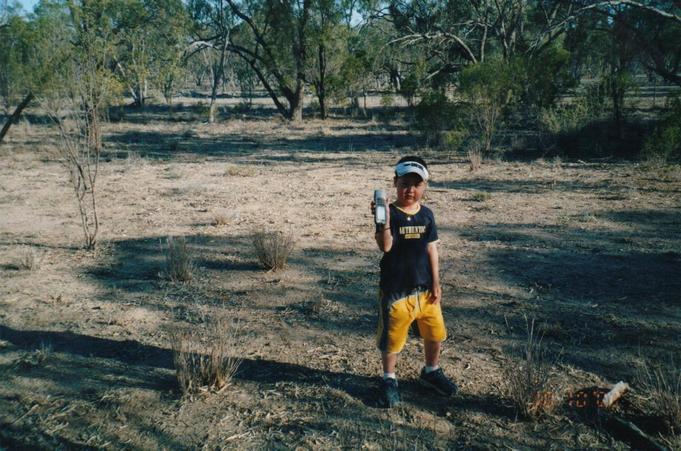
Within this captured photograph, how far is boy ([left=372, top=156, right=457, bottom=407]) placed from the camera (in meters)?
2.71

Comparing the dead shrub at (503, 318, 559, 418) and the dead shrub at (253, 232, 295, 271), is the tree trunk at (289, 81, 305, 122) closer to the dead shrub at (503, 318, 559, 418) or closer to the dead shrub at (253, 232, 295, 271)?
the dead shrub at (253, 232, 295, 271)

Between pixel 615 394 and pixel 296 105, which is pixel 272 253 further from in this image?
pixel 296 105

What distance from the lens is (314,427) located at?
2.74 meters

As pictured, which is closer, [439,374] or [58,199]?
[439,374]

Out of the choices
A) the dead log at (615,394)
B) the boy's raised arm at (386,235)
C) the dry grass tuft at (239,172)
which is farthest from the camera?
the dry grass tuft at (239,172)

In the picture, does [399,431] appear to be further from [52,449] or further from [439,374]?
[52,449]

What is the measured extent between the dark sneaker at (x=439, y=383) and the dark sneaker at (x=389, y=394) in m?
0.23

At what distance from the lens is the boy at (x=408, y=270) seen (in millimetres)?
2709

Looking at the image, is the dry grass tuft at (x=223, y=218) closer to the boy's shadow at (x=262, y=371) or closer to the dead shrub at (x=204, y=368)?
the boy's shadow at (x=262, y=371)

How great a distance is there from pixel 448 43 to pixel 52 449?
22.9m

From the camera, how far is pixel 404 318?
2.76 m

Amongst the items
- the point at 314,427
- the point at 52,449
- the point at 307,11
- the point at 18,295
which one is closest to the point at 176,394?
the point at 52,449

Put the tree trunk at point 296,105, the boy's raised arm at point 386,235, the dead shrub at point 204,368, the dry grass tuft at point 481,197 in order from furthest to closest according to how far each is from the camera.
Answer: the tree trunk at point 296,105 < the dry grass tuft at point 481,197 < the dead shrub at point 204,368 < the boy's raised arm at point 386,235

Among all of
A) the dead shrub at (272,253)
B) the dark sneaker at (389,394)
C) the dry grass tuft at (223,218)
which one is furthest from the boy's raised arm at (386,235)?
the dry grass tuft at (223,218)
